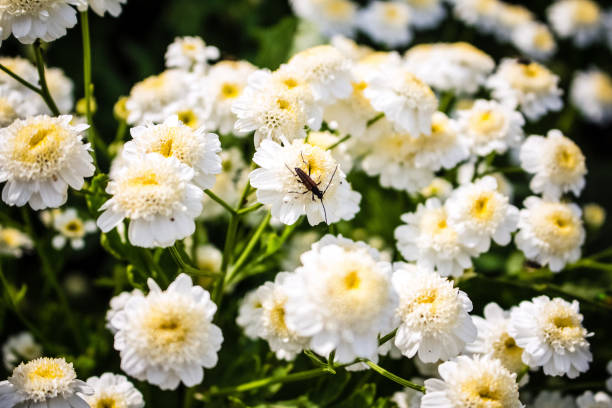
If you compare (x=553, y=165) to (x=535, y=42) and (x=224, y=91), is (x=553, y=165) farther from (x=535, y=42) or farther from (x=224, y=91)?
(x=535, y=42)

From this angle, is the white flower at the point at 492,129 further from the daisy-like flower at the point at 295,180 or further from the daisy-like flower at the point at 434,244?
the daisy-like flower at the point at 295,180

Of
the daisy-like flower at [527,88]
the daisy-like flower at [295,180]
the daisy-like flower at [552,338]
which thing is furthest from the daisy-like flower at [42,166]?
the daisy-like flower at [527,88]

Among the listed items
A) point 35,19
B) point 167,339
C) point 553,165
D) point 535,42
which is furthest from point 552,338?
point 535,42

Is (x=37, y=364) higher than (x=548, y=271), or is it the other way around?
(x=37, y=364)

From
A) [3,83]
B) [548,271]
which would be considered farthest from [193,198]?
[548,271]

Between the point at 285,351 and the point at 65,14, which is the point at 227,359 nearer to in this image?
the point at 285,351

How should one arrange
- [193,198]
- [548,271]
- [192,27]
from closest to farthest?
1. [193,198]
2. [548,271]
3. [192,27]
